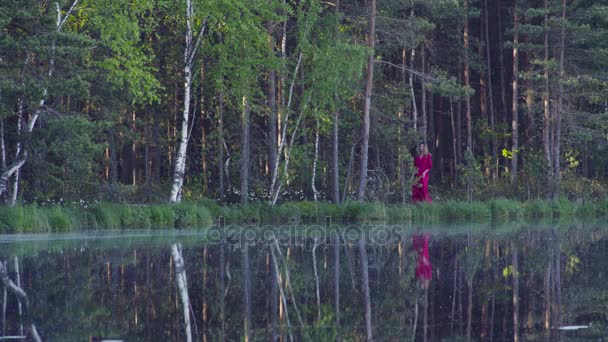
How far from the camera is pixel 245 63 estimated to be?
34750 millimetres

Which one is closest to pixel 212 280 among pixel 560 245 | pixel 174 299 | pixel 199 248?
pixel 174 299

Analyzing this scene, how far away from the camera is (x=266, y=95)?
45906mm

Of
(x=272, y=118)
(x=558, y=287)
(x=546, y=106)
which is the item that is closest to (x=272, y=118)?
(x=272, y=118)

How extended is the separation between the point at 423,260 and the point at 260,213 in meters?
15.9

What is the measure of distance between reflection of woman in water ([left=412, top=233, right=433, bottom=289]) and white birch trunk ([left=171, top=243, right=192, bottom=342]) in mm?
3040

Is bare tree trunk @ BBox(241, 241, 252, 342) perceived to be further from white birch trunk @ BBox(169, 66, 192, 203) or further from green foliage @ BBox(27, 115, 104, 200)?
white birch trunk @ BBox(169, 66, 192, 203)

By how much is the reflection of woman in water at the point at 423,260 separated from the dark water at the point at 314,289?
0.11 metres

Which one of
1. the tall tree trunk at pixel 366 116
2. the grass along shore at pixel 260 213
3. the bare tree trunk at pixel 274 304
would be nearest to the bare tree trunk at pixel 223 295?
the bare tree trunk at pixel 274 304

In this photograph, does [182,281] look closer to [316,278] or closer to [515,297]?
[316,278]

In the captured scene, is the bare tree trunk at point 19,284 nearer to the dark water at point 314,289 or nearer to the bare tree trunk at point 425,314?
the dark water at point 314,289

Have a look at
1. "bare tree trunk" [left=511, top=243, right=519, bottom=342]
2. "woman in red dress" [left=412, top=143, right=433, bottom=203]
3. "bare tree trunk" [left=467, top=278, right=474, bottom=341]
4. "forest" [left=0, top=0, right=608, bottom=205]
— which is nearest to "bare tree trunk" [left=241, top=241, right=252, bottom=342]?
"bare tree trunk" [left=467, top=278, right=474, bottom=341]

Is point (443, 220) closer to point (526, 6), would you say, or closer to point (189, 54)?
point (189, 54)

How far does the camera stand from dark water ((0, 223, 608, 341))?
10203 millimetres

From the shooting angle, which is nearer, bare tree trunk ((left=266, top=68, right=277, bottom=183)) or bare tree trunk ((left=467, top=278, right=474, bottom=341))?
bare tree trunk ((left=467, top=278, right=474, bottom=341))
